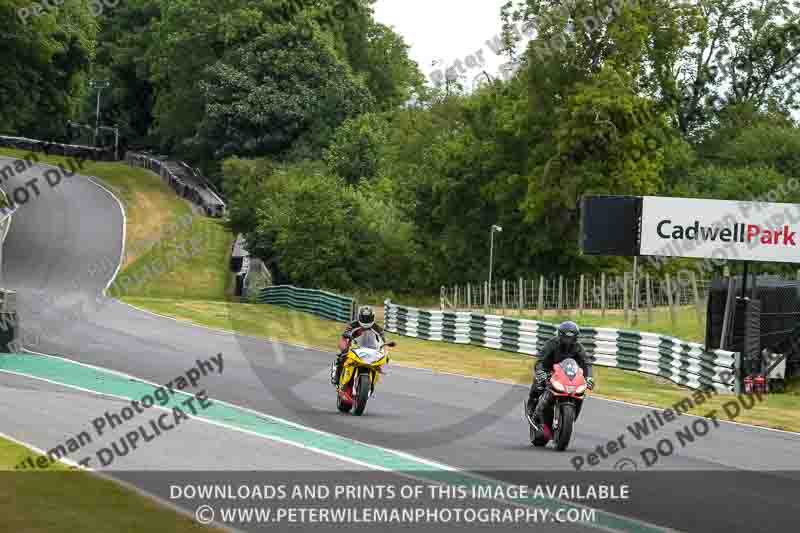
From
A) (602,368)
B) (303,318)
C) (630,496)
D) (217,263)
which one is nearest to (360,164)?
(217,263)

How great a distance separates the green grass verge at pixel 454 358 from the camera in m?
23.4

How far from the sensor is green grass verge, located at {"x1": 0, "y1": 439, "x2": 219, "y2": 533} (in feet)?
31.7

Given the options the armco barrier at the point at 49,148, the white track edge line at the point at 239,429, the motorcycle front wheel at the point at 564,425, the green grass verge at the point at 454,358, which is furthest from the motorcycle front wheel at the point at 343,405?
the armco barrier at the point at 49,148

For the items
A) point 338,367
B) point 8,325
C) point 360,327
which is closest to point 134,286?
point 8,325

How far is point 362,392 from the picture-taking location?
18.3m

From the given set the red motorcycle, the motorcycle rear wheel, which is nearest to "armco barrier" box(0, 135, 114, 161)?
the motorcycle rear wheel

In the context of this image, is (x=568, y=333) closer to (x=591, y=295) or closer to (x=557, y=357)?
Answer: (x=557, y=357)

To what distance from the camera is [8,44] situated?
2589 inches

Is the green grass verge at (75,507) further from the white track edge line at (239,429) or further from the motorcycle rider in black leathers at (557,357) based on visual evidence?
the motorcycle rider in black leathers at (557,357)

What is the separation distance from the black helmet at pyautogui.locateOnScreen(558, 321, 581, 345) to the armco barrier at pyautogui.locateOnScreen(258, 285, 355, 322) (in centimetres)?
3039

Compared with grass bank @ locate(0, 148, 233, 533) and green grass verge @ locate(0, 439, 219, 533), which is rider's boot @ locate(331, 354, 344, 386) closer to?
grass bank @ locate(0, 148, 233, 533)

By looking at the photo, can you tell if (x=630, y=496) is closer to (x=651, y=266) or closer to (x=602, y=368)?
(x=602, y=368)

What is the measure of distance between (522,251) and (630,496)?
52.6 meters

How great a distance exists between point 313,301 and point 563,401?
34.7 m
